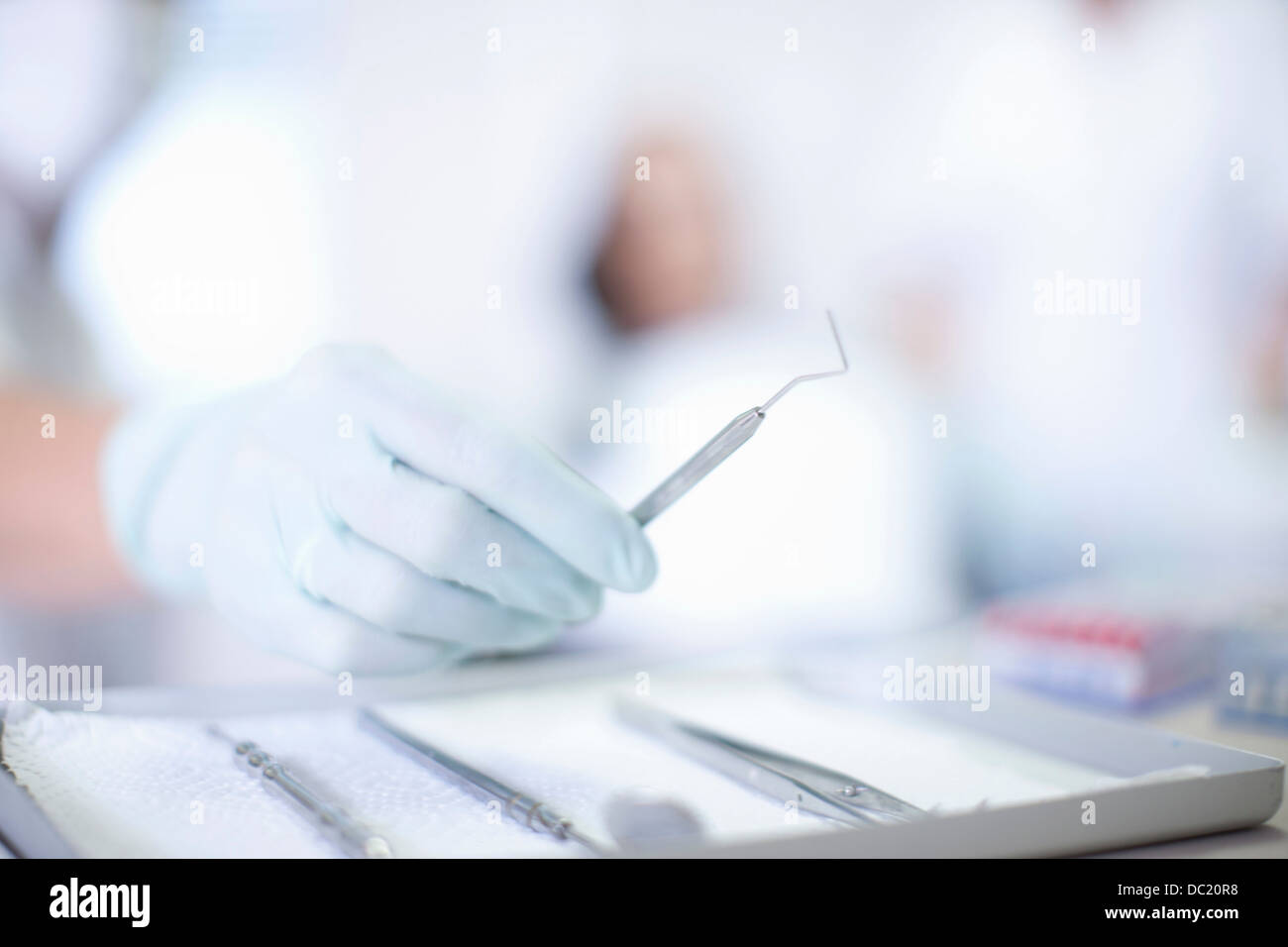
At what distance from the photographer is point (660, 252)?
1814 millimetres

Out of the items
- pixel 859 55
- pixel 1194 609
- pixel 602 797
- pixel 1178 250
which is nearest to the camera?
pixel 602 797

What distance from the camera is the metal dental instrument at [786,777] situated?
1.24 ft

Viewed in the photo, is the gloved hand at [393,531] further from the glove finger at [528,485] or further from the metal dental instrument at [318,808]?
the metal dental instrument at [318,808]

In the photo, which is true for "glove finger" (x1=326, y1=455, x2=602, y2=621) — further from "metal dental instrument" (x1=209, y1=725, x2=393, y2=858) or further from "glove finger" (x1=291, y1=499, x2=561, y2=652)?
"metal dental instrument" (x1=209, y1=725, x2=393, y2=858)

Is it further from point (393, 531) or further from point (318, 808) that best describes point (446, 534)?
point (318, 808)

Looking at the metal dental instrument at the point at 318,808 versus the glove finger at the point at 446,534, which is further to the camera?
the glove finger at the point at 446,534

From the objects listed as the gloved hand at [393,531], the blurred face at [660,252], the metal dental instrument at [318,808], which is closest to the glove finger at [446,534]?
the gloved hand at [393,531]

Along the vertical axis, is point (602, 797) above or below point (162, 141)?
below

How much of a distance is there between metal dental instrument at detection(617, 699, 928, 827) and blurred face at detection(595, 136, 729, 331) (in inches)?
54.3

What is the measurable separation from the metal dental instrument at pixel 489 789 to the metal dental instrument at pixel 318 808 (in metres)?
0.05
